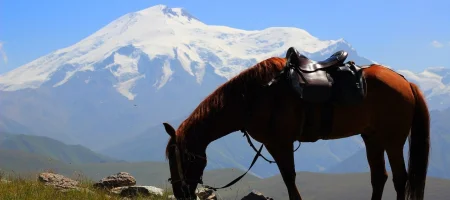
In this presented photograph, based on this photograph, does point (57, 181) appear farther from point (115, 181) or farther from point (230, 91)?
point (230, 91)

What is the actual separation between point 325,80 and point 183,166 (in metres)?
2.80

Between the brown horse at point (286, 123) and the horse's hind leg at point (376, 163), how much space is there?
2 cm

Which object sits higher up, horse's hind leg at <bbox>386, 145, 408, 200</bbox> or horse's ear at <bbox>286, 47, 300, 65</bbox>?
horse's ear at <bbox>286, 47, 300, 65</bbox>

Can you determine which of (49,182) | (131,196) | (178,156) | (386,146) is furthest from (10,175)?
(386,146)

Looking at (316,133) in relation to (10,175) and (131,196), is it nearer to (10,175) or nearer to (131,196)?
(131,196)

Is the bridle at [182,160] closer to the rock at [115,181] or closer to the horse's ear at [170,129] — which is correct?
the horse's ear at [170,129]

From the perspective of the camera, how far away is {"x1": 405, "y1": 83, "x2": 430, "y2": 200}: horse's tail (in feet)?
30.9

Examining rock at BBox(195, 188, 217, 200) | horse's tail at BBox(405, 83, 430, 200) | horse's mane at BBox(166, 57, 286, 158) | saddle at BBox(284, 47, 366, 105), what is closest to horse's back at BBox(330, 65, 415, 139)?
saddle at BBox(284, 47, 366, 105)

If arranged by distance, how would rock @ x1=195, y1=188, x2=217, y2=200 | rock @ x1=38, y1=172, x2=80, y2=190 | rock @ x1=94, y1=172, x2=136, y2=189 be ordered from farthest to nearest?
rock @ x1=94, y1=172, x2=136, y2=189 → rock @ x1=195, y1=188, x2=217, y2=200 → rock @ x1=38, y1=172, x2=80, y2=190

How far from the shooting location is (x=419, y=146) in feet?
31.4

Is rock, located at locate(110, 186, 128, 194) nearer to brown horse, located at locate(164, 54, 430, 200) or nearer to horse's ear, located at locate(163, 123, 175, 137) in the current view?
brown horse, located at locate(164, 54, 430, 200)

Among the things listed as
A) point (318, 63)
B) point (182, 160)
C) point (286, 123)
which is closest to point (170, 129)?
point (182, 160)

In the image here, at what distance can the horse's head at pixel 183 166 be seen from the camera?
8250mm

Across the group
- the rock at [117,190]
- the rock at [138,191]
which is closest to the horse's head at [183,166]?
the rock at [138,191]
